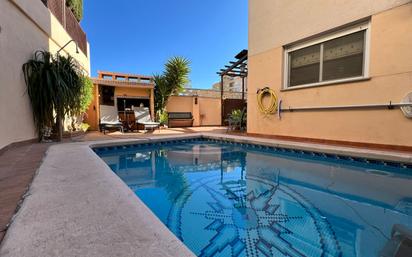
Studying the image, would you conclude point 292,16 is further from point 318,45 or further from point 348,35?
point 348,35

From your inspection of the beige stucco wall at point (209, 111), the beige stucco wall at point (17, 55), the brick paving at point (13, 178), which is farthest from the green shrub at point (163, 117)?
the brick paving at point (13, 178)

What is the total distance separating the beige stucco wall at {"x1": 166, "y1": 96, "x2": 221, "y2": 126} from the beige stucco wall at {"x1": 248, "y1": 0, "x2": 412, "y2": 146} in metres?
5.46

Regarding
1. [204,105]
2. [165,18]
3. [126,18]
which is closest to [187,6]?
[165,18]

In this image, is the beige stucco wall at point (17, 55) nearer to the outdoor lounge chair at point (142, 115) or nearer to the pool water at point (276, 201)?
the pool water at point (276, 201)

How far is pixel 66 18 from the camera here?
23.7 ft

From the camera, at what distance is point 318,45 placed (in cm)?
513

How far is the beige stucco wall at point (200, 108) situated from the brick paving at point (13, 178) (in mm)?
8292

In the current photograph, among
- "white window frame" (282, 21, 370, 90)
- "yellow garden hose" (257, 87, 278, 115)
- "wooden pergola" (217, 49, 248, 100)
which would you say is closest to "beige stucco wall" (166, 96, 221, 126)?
Answer: "wooden pergola" (217, 49, 248, 100)

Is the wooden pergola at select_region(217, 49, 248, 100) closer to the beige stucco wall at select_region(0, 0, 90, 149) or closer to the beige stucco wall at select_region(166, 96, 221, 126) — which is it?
the beige stucco wall at select_region(166, 96, 221, 126)

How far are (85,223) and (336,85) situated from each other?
17.3 ft

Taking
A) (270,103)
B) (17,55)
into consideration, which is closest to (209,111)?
(270,103)

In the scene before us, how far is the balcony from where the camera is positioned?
19.9 feet

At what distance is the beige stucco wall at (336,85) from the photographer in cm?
379

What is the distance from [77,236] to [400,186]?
373 centimetres
